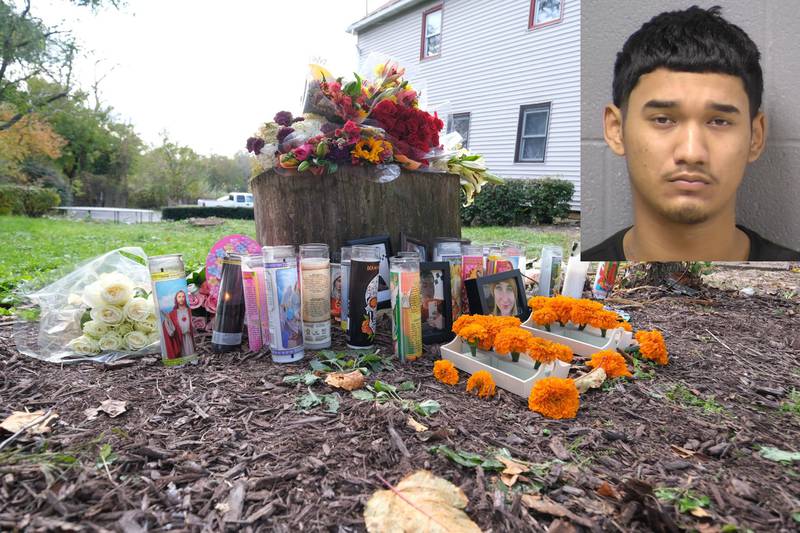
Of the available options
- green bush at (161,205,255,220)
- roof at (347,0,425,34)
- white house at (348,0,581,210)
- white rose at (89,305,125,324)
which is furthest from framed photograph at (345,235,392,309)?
green bush at (161,205,255,220)

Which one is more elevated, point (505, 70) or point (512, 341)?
point (505, 70)

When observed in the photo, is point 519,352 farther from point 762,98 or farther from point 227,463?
point 762,98

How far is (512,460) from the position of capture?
1.35m

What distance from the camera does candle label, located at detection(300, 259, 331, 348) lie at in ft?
7.19

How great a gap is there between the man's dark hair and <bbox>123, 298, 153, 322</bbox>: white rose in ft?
7.97

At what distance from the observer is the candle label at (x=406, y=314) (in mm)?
2055

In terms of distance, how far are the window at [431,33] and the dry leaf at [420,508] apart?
1233 cm

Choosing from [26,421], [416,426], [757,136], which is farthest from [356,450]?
[757,136]

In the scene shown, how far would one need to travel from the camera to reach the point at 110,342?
7.44 ft

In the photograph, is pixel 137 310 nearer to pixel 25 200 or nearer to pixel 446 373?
pixel 446 373

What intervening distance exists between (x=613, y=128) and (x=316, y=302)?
5.05 ft

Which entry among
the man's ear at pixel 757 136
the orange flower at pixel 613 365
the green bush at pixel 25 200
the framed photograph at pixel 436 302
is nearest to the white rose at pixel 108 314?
the framed photograph at pixel 436 302

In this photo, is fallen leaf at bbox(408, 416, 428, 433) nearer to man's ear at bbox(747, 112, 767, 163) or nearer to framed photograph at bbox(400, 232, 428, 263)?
framed photograph at bbox(400, 232, 428, 263)

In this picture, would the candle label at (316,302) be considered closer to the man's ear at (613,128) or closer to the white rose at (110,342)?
the white rose at (110,342)
